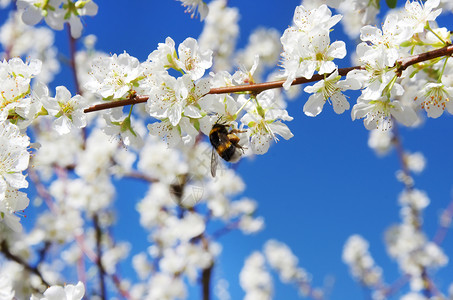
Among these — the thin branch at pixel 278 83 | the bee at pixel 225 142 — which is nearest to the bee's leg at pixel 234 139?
the bee at pixel 225 142

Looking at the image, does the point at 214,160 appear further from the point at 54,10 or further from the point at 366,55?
the point at 54,10

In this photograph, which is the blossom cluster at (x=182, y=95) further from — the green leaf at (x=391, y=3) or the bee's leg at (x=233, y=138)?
the green leaf at (x=391, y=3)

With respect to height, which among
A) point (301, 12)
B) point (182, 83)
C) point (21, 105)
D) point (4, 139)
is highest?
point (301, 12)

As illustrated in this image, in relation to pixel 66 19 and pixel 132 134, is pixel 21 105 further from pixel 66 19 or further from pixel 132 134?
pixel 66 19

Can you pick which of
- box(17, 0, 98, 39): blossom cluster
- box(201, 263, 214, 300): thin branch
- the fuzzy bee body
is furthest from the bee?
box(201, 263, 214, 300): thin branch

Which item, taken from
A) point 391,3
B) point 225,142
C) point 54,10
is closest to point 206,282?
point 225,142

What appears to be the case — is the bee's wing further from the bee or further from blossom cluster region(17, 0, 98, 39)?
blossom cluster region(17, 0, 98, 39)

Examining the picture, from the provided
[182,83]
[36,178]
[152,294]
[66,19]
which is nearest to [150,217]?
[152,294]

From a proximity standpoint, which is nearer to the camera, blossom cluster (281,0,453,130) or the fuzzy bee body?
blossom cluster (281,0,453,130)
